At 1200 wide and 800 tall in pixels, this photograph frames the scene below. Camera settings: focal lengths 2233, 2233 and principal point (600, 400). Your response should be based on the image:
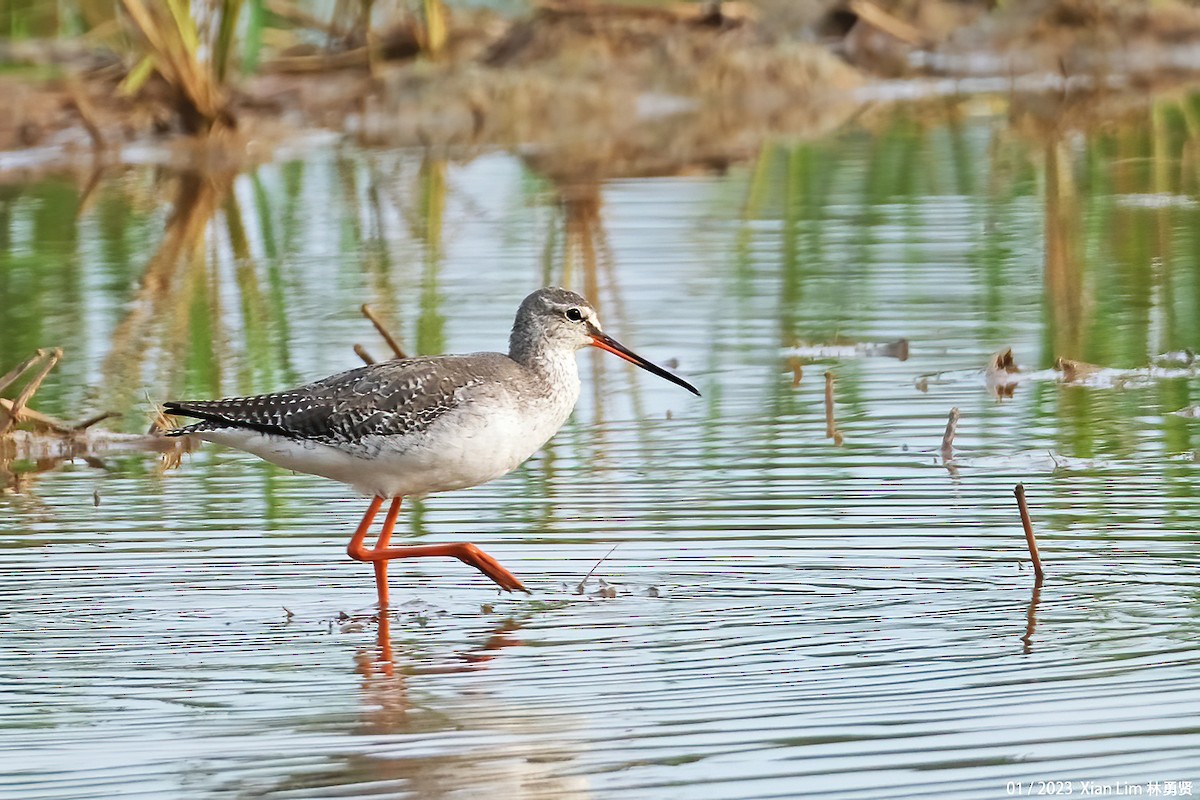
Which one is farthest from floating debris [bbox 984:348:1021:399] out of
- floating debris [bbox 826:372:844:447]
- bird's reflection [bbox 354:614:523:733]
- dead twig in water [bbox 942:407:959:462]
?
bird's reflection [bbox 354:614:523:733]

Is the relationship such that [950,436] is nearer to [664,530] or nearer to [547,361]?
[664,530]

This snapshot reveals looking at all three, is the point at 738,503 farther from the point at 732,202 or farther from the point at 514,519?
the point at 732,202

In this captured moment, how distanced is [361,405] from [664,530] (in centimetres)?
113

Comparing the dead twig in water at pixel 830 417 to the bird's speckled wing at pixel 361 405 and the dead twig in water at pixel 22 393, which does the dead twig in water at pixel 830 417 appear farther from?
the dead twig in water at pixel 22 393

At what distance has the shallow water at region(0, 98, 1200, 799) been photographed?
212 inches

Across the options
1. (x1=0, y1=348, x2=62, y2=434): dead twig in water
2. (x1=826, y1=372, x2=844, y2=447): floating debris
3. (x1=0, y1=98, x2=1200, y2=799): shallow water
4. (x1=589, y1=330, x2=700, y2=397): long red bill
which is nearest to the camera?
(x1=0, y1=98, x2=1200, y2=799): shallow water

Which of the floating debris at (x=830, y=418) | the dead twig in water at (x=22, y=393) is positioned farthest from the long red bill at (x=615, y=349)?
the dead twig in water at (x=22, y=393)

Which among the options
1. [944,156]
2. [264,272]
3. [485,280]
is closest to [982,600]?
[485,280]

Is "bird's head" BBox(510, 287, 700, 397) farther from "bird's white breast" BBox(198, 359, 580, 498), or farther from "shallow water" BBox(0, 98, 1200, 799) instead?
"shallow water" BBox(0, 98, 1200, 799)

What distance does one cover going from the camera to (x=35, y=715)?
5793 millimetres

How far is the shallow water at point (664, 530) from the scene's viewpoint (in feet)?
17.7

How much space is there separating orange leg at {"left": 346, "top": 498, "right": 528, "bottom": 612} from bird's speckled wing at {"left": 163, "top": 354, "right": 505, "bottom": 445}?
0.37m

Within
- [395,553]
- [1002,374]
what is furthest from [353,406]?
[1002,374]

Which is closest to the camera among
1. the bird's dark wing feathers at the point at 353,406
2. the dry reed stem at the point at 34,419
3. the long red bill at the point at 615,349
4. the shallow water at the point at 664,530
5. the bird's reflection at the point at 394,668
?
the shallow water at the point at 664,530
